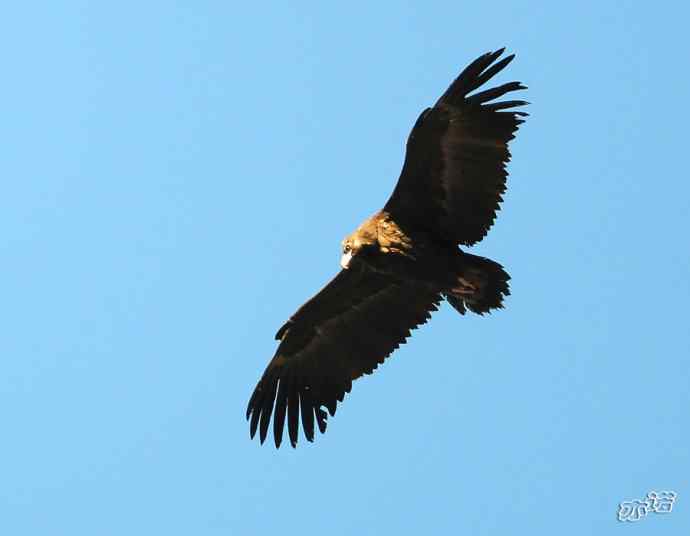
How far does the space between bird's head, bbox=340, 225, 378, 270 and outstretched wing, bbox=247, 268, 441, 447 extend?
34.0 inches

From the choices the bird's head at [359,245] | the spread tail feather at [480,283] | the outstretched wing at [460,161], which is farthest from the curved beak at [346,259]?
the spread tail feather at [480,283]

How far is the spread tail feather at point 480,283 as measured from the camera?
13.9 meters

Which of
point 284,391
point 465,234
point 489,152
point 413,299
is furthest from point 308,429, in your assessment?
point 489,152

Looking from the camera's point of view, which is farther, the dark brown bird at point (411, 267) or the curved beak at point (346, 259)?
the curved beak at point (346, 259)

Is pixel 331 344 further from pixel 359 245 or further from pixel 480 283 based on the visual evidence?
pixel 480 283

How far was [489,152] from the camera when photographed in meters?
13.7

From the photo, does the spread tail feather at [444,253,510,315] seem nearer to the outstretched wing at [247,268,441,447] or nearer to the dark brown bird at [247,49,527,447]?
the dark brown bird at [247,49,527,447]

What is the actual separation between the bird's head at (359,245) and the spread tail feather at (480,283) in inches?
40.1

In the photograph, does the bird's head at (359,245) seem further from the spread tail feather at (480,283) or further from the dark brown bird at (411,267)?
the spread tail feather at (480,283)

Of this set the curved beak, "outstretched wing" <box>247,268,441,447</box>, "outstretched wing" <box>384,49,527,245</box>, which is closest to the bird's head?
the curved beak

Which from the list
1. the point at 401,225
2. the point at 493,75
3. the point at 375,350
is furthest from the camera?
the point at 375,350

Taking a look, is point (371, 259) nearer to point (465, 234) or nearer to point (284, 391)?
point (465, 234)

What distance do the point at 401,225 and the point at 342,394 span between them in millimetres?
2453

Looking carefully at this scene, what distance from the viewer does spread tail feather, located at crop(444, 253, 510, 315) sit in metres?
13.9
